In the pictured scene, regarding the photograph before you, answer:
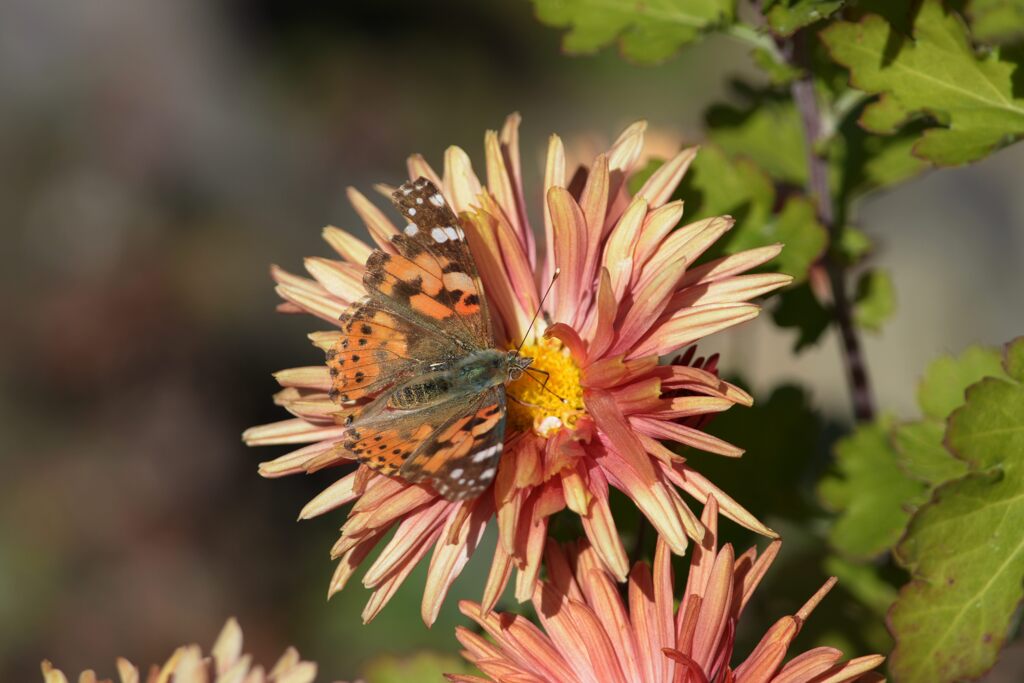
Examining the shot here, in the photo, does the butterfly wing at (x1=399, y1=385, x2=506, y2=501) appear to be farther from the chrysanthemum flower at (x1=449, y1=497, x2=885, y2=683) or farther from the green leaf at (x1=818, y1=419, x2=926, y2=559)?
the green leaf at (x1=818, y1=419, x2=926, y2=559)

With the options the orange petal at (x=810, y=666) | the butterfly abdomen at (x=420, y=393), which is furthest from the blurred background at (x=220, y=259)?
the orange petal at (x=810, y=666)

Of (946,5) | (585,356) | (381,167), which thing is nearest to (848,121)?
(946,5)

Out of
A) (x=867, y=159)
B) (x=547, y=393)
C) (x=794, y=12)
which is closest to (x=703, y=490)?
(x=547, y=393)

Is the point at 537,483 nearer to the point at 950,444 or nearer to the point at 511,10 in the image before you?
the point at 950,444

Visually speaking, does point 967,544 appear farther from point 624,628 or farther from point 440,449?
point 440,449

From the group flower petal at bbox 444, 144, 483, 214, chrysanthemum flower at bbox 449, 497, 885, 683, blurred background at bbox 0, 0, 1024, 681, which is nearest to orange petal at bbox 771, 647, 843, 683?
chrysanthemum flower at bbox 449, 497, 885, 683

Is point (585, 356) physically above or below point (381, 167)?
below
